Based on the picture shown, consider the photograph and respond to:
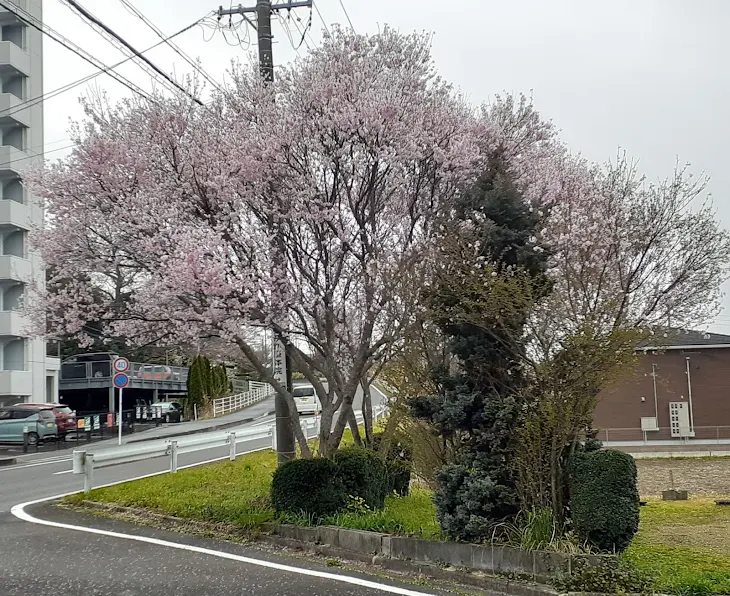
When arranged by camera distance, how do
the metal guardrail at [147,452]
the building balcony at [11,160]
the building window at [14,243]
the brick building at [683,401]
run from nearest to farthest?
1. the metal guardrail at [147,452]
2. the brick building at [683,401]
3. the building balcony at [11,160]
4. the building window at [14,243]

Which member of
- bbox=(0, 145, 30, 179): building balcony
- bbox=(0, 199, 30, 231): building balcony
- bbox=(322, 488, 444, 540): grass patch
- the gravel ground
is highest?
bbox=(0, 145, 30, 179): building balcony

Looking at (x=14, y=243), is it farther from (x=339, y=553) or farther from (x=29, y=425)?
(x=339, y=553)

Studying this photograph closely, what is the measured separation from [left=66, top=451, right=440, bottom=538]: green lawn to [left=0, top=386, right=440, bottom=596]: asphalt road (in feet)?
2.09

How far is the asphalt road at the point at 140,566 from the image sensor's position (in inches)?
274

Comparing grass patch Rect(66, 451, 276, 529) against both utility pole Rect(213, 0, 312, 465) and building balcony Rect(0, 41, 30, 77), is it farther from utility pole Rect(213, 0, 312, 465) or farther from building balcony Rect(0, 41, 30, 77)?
building balcony Rect(0, 41, 30, 77)

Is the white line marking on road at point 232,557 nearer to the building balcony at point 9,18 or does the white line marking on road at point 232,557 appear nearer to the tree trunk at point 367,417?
the tree trunk at point 367,417

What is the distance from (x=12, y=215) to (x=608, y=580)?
33.6 metres

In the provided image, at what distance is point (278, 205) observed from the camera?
970cm

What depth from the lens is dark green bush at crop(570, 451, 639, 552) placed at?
261 inches

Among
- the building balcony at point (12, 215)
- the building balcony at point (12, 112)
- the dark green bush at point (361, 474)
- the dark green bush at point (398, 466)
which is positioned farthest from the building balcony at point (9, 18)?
the dark green bush at point (361, 474)

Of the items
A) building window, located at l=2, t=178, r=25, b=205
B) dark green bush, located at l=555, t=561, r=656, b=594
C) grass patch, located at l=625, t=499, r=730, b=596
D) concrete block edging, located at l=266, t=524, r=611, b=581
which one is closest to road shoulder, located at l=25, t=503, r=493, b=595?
concrete block edging, located at l=266, t=524, r=611, b=581

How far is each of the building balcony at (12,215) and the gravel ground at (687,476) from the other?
2754cm

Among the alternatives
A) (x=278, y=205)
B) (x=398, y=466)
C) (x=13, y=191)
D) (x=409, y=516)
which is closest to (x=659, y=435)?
(x=398, y=466)

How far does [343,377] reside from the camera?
34.8 feet
